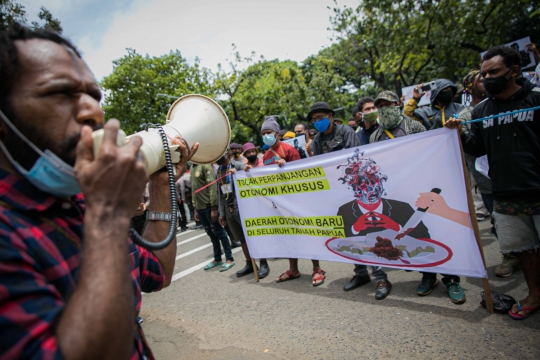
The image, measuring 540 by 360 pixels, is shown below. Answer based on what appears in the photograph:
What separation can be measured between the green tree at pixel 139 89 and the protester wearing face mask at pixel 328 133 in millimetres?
21833

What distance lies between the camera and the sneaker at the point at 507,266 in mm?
3588

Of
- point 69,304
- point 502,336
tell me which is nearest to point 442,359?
point 502,336

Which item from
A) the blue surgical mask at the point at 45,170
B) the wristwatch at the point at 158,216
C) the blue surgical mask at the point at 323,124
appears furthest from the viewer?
the blue surgical mask at the point at 323,124

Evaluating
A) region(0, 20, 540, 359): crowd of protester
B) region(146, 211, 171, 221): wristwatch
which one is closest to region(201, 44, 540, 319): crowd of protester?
region(146, 211, 171, 221): wristwatch

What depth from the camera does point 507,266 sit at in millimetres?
3623

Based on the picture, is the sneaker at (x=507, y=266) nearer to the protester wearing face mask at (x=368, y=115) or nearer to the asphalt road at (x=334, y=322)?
the asphalt road at (x=334, y=322)

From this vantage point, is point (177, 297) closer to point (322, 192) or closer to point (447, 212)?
point (322, 192)

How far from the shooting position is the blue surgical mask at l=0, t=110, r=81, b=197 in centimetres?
80

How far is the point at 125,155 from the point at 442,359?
8.72 ft

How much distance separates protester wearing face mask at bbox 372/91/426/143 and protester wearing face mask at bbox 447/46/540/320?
938mm

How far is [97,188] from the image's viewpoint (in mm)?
732

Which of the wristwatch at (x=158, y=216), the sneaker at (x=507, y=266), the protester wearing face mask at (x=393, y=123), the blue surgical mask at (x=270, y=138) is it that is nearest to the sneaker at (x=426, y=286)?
the sneaker at (x=507, y=266)

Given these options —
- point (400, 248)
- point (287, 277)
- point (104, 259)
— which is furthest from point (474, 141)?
point (104, 259)

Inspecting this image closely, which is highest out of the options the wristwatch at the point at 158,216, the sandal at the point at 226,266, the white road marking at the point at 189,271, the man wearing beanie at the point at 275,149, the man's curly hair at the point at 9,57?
the man's curly hair at the point at 9,57
